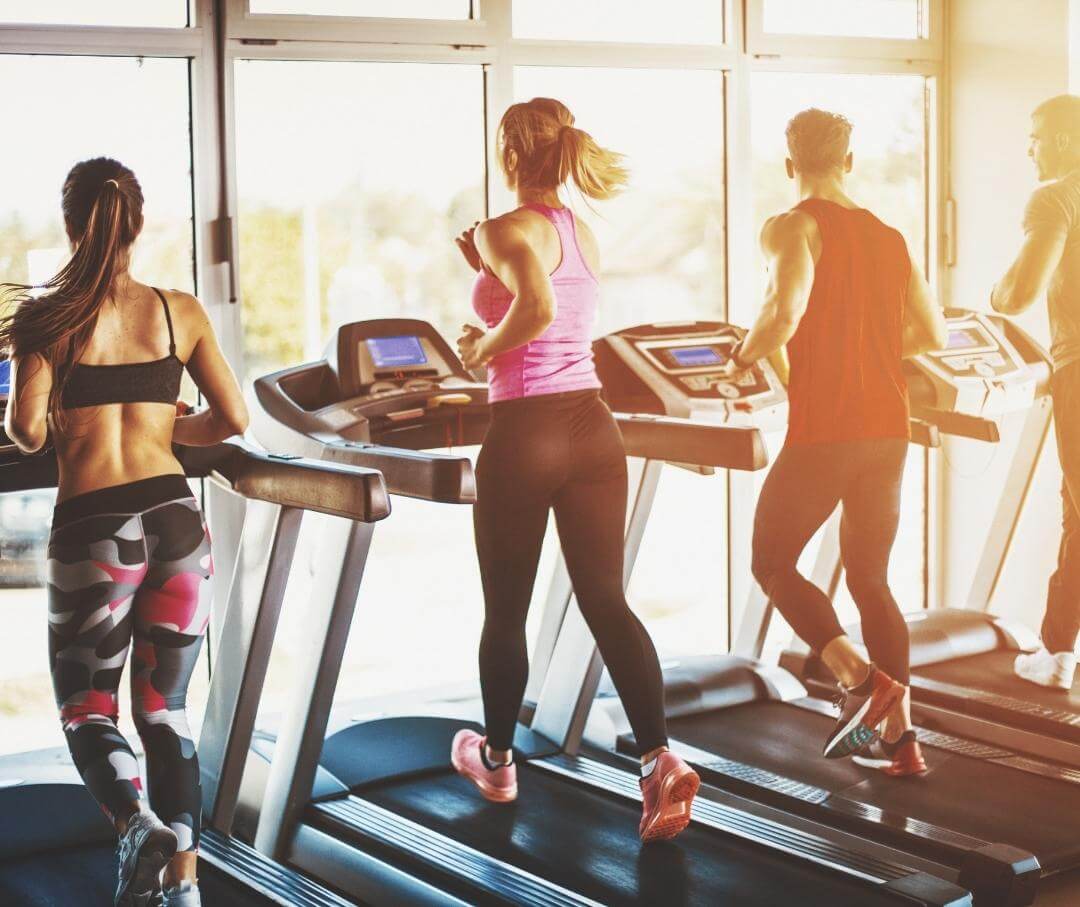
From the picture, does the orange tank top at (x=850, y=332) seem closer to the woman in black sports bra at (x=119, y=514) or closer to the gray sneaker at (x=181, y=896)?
the woman in black sports bra at (x=119, y=514)

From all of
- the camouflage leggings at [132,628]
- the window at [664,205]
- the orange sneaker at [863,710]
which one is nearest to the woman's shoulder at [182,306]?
the camouflage leggings at [132,628]

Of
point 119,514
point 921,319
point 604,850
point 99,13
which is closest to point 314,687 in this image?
point 604,850

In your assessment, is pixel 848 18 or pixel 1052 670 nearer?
pixel 1052 670

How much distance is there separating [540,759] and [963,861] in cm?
118

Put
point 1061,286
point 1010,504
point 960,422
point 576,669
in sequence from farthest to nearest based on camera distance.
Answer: point 1010,504, point 960,422, point 1061,286, point 576,669

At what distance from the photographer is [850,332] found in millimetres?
3369

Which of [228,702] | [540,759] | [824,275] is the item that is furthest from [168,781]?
[824,275]

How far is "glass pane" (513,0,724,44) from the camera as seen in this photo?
4676 mm

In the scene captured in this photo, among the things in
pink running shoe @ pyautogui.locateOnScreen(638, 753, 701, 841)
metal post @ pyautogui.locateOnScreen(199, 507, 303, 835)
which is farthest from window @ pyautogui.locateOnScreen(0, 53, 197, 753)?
pink running shoe @ pyautogui.locateOnScreen(638, 753, 701, 841)

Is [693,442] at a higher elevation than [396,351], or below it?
below

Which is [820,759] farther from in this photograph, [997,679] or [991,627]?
[991,627]

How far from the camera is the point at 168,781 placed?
96.3 inches

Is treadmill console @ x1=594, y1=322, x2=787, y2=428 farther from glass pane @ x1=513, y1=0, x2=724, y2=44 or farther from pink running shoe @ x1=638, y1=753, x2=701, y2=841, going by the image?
glass pane @ x1=513, y1=0, x2=724, y2=44

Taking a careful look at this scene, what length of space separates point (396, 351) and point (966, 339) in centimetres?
192
